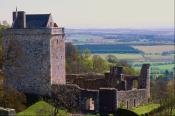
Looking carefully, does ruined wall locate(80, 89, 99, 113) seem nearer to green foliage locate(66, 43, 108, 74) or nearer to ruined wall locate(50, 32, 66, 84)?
ruined wall locate(50, 32, 66, 84)

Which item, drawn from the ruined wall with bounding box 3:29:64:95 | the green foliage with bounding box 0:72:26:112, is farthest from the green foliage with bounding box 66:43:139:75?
the green foliage with bounding box 0:72:26:112

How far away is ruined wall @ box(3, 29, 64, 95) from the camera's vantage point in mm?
47969

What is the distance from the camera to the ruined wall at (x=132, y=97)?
4601 centimetres

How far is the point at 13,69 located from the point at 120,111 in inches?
460

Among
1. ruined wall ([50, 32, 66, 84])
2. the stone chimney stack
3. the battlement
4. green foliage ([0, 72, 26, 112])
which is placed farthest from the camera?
A: the stone chimney stack

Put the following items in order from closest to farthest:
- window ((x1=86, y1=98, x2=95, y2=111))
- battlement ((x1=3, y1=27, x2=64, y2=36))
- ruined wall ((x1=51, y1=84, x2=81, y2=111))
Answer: ruined wall ((x1=51, y1=84, x2=81, y2=111)), window ((x1=86, y1=98, x2=95, y2=111)), battlement ((x1=3, y1=27, x2=64, y2=36))

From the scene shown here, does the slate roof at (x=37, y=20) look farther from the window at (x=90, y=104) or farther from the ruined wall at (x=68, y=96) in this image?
the window at (x=90, y=104)

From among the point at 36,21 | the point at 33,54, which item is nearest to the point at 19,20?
the point at 36,21

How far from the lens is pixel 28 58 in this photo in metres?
48.4

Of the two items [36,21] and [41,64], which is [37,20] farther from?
[41,64]

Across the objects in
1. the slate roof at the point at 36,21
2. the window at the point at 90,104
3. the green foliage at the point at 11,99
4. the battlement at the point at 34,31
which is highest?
the slate roof at the point at 36,21

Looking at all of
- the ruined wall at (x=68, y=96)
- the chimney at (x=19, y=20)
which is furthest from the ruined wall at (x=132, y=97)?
the chimney at (x=19, y=20)

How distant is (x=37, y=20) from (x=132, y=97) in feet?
33.8

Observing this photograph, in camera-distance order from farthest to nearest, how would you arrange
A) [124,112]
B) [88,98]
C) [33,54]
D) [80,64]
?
[80,64] < [33,54] < [88,98] < [124,112]
